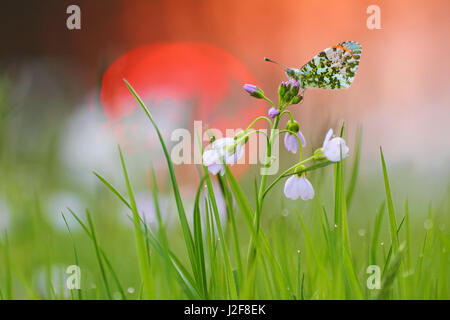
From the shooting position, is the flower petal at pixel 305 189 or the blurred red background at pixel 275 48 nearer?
the flower petal at pixel 305 189

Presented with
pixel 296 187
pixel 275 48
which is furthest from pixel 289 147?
pixel 275 48

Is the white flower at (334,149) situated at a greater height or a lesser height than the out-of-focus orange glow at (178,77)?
lesser

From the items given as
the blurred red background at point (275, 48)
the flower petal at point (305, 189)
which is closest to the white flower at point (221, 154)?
the flower petal at point (305, 189)

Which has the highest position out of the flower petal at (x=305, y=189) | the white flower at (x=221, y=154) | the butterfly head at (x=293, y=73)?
the butterfly head at (x=293, y=73)

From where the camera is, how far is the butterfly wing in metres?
0.66

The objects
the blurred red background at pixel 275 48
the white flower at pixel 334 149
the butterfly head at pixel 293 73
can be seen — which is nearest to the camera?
the white flower at pixel 334 149

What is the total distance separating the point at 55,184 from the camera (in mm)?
906

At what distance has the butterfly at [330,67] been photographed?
26.0 inches

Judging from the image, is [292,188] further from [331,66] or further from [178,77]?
[178,77]

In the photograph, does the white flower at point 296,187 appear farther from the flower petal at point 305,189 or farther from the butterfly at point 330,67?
the butterfly at point 330,67

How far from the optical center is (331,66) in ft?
2.18

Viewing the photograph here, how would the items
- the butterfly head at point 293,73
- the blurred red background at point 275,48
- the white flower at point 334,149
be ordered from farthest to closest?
the blurred red background at point 275,48 < the butterfly head at point 293,73 < the white flower at point 334,149

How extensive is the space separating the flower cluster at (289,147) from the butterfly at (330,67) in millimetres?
43
